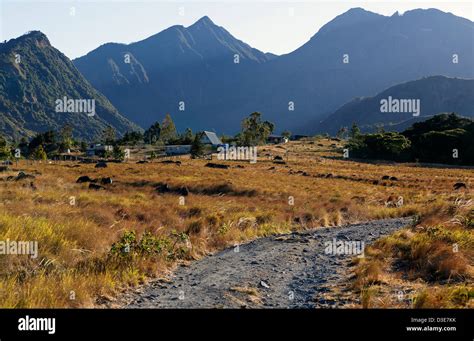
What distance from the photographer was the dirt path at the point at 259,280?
317 inches

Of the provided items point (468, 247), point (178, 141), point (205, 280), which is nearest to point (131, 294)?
point (205, 280)

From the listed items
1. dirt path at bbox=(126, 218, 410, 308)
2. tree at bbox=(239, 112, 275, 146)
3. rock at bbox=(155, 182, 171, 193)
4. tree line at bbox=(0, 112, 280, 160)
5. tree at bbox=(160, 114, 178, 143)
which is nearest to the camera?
dirt path at bbox=(126, 218, 410, 308)

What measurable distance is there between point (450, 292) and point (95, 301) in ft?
22.1

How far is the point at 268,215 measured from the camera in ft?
65.9

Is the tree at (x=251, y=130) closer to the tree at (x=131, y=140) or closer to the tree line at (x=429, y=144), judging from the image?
the tree line at (x=429, y=144)

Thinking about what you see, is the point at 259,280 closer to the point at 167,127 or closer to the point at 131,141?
the point at 131,141

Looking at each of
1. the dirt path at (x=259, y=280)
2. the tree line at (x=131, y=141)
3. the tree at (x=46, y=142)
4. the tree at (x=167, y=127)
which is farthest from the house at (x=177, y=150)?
the dirt path at (x=259, y=280)

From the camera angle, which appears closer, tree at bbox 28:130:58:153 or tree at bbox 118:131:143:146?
tree at bbox 28:130:58:153

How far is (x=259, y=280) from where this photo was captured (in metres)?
9.96

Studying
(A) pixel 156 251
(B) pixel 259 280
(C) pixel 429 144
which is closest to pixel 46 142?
(C) pixel 429 144

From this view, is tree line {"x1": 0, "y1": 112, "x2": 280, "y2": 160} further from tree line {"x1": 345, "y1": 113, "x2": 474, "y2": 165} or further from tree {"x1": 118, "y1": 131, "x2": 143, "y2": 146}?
tree line {"x1": 345, "y1": 113, "x2": 474, "y2": 165}

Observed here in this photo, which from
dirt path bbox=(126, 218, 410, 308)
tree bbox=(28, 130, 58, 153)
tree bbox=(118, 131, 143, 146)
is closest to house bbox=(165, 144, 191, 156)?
tree bbox=(118, 131, 143, 146)

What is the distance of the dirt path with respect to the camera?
805 cm

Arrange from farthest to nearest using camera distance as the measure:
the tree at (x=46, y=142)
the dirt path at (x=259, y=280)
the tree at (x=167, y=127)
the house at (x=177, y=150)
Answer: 1. the tree at (x=167, y=127)
2. the house at (x=177, y=150)
3. the tree at (x=46, y=142)
4. the dirt path at (x=259, y=280)
